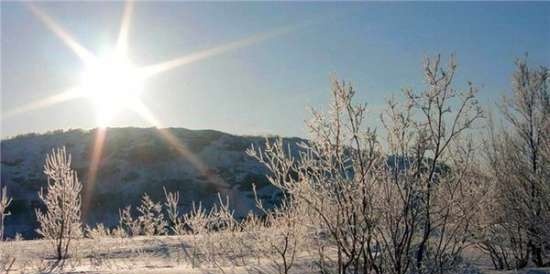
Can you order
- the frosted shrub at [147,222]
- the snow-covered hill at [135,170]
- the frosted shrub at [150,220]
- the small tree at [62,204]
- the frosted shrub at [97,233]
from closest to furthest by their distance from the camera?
the small tree at [62,204] → the frosted shrub at [97,233] → the frosted shrub at [150,220] → the frosted shrub at [147,222] → the snow-covered hill at [135,170]

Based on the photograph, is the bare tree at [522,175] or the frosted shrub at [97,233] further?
the frosted shrub at [97,233]

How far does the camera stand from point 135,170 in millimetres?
44719

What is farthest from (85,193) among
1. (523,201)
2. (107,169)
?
(523,201)

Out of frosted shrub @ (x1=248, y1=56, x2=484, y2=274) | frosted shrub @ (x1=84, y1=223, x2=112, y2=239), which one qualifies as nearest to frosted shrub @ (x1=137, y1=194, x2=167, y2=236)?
frosted shrub @ (x1=84, y1=223, x2=112, y2=239)

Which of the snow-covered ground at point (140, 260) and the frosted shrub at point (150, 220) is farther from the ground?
the frosted shrub at point (150, 220)

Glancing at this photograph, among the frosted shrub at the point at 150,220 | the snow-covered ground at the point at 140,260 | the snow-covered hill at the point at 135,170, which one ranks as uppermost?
the snow-covered hill at the point at 135,170

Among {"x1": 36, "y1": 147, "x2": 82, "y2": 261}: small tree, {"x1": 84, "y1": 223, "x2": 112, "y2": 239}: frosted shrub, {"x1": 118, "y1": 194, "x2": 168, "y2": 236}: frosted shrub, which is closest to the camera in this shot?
{"x1": 36, "y1": 147, "x2": 82, "y2": 261}: small tree

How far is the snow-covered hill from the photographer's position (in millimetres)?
40656

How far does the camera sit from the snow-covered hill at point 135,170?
4066 centimetres

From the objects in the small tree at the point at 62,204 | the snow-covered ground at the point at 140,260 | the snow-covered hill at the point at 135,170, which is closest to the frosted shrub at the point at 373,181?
the snow-covered ground at the point at 140,260

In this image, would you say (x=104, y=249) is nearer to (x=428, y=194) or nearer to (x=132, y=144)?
(x=428, y=194)

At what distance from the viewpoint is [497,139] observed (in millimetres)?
→ 11367

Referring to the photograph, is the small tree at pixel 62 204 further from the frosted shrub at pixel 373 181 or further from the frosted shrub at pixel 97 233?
the frosted shrub at pixel 373 181

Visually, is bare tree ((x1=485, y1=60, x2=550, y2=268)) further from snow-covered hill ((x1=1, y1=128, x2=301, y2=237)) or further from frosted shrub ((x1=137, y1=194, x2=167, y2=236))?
snow-covered hill ((x1=1, y1=128, x2=301, y2=237))
